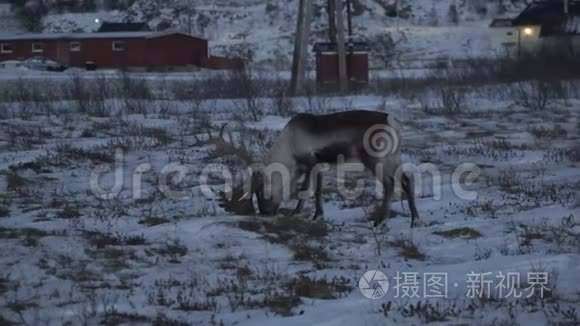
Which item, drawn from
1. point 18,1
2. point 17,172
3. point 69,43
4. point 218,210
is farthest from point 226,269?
point 69,43

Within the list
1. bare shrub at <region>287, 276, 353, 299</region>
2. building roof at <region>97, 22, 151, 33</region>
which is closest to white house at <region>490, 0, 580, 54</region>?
building roof at <region>97, 22, 151, 33</region>

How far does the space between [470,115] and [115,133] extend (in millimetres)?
7593

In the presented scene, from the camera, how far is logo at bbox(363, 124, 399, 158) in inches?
377

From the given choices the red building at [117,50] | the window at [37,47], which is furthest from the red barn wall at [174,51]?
the window at [37,47]

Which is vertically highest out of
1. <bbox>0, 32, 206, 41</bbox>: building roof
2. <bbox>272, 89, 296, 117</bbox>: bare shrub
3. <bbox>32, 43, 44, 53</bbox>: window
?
<bbox>0, 32, 206, 41</bbox>: building roof

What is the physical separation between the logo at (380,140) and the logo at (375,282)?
105 inches

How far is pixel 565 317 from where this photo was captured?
586cm

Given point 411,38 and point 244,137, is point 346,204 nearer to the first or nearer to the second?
point 244,137

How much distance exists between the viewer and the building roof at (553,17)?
151 feet

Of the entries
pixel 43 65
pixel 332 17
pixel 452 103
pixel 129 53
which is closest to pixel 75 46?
pixel 129 53

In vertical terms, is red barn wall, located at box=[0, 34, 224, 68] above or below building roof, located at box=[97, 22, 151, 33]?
below

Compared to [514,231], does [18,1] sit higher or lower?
higher

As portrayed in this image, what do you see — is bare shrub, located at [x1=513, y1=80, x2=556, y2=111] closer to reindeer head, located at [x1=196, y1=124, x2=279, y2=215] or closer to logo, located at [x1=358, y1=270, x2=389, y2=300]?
reindeer head, located at [x1=196, y1=124, x2=279, y2=215]

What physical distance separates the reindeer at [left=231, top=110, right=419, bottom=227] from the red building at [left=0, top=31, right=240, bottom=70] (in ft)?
152
